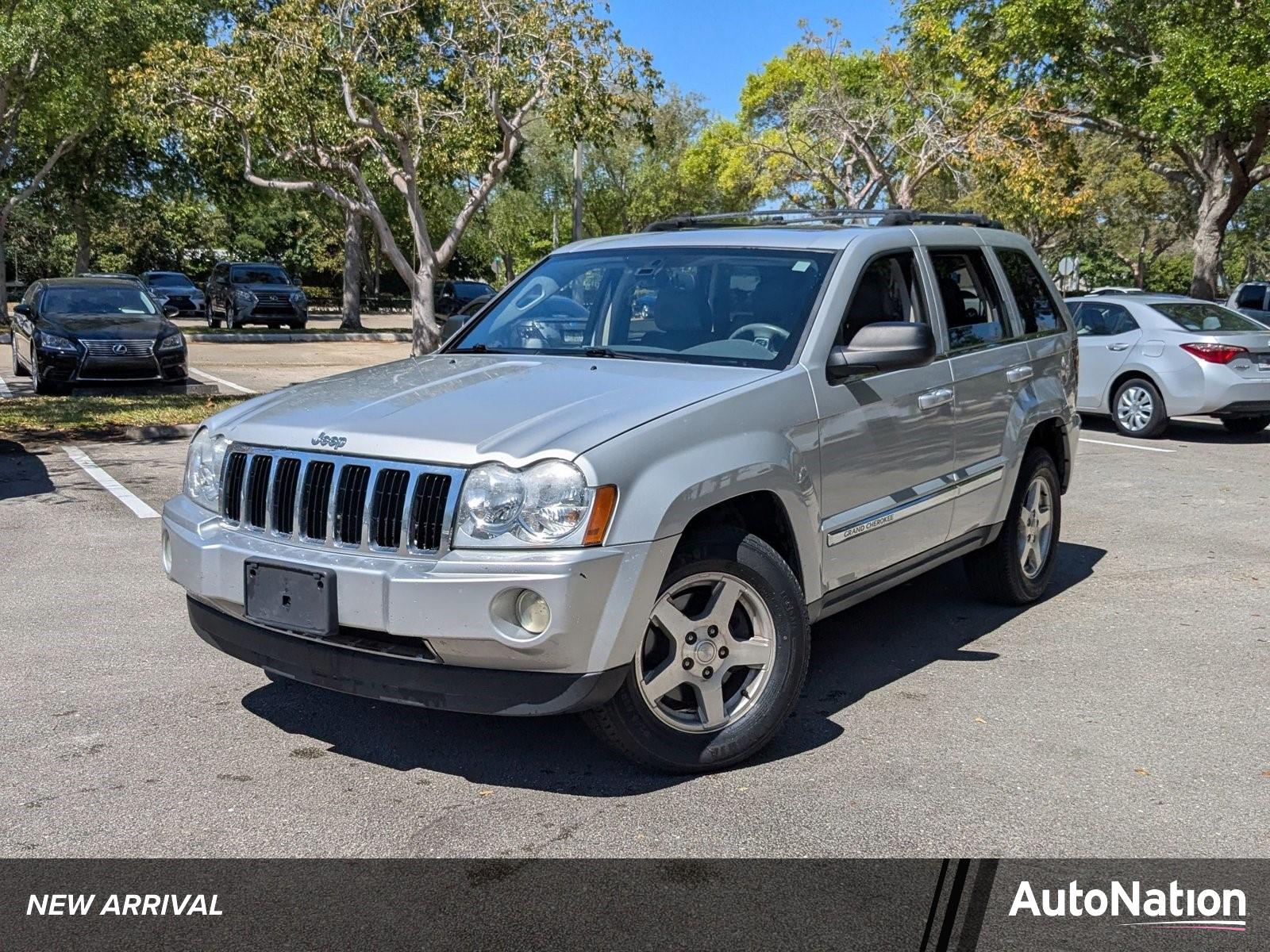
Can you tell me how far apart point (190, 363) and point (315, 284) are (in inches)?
1575

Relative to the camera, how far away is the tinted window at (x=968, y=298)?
5848 mm

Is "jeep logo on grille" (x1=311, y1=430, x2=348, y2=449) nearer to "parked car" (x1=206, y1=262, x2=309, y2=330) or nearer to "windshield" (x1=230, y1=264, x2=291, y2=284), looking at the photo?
"parked car" (x1=206, y1=262, x2=309, y2=330)

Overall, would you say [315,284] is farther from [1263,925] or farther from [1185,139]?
[1263,925]

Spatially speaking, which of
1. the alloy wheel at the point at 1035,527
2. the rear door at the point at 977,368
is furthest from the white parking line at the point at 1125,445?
the rear door at the point at 977,368

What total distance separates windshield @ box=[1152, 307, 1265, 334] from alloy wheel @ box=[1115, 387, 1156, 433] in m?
0.82

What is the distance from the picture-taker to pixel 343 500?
4090 mm

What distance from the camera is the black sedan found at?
645 inches

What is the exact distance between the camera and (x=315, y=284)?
61781mm

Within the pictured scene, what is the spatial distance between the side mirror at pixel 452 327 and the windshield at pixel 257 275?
1177 inches

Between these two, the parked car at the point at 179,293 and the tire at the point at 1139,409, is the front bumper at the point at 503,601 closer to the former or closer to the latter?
the tire at the point at 1139,409

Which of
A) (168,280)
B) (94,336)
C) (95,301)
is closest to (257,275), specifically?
(168,280)

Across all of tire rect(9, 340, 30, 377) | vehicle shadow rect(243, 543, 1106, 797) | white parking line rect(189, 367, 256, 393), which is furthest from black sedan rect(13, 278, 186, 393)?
vehicle shadow rect(243, 543, 1106, 797)

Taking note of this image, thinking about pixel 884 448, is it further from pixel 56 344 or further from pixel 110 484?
pixel 56 344

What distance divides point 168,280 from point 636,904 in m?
41.9
